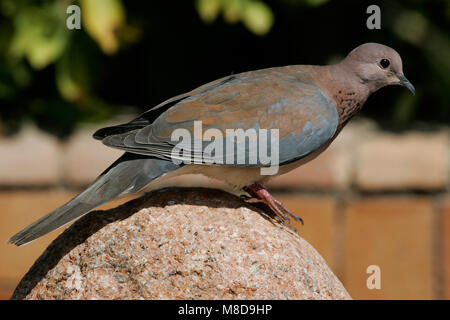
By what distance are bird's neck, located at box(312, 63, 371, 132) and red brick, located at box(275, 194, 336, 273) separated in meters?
1.93

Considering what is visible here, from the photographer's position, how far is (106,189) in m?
3.51

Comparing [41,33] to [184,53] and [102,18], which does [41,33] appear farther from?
[184,53]

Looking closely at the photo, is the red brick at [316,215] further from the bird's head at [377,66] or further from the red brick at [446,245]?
the bird's head at [377,66]

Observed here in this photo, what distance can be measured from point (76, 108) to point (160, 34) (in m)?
0.97

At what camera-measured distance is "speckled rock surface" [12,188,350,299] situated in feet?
10.8

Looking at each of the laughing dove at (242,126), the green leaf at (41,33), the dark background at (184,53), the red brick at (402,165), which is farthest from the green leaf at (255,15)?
the laughing dove at (242,126)

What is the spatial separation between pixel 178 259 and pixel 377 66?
1.65 m

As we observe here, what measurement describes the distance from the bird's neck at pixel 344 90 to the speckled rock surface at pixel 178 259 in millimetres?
869

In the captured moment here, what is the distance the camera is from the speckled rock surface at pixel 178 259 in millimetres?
3281

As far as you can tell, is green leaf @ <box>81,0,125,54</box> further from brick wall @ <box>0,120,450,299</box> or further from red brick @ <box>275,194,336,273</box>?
red brick @ <box>275,194,336,273</box>

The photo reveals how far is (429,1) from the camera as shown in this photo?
6086mm

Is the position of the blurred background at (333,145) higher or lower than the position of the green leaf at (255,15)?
lower

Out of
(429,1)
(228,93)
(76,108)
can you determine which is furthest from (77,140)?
(429,1)

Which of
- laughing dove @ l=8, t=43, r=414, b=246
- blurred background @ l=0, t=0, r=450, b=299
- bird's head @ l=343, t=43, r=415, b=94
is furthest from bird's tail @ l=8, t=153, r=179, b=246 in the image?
blurred background @ l=0, t=0, r=450, b=299
